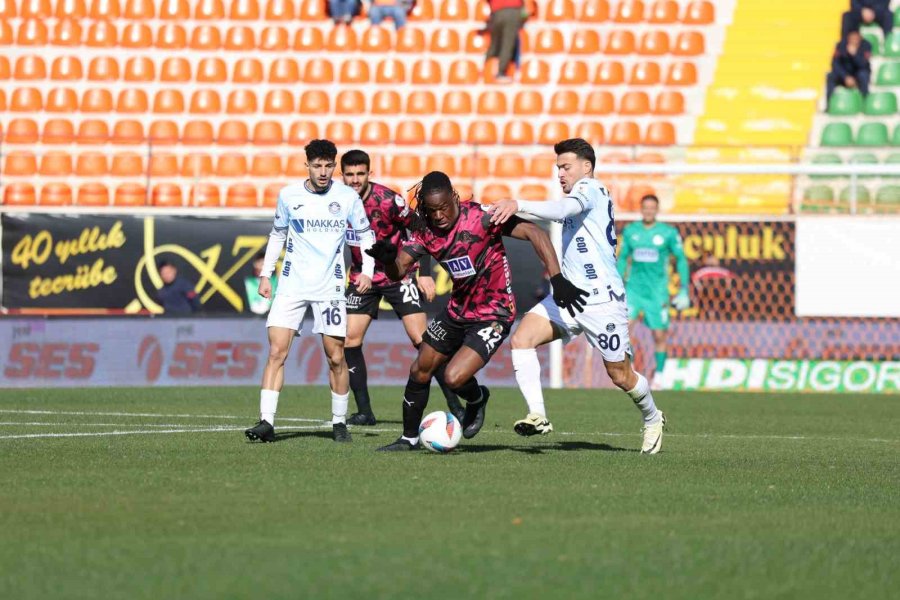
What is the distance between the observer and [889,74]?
26.2 metres

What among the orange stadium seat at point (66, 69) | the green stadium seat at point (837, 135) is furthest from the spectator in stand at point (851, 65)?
the orange stadium seat at point (66, 69)

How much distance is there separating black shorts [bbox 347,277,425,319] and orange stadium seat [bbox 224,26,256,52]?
48.0 feet

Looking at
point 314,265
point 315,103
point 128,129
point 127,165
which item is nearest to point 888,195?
→ point 315,103

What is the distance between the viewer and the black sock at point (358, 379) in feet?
42.4

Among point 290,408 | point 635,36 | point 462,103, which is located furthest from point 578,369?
point 635,36

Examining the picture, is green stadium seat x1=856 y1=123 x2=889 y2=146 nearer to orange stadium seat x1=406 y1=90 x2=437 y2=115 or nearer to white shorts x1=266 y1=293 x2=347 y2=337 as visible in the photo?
orange stadium seat x1=406 y1=90 x2=437 y2=115

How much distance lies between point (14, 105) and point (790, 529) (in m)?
21.4

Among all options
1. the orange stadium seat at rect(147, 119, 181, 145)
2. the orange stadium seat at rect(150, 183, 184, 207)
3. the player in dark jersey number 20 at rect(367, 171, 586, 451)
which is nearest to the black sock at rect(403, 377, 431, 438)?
the player in dark jersey number 20 at rect(367, 171, 586, 451)

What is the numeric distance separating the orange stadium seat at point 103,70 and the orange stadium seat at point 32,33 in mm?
1063

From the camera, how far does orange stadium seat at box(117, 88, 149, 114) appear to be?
2581 cm

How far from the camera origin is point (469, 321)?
9.87 m

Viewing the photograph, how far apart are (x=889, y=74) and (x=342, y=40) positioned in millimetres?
9613

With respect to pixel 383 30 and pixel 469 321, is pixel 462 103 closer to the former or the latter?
pixel 383 30

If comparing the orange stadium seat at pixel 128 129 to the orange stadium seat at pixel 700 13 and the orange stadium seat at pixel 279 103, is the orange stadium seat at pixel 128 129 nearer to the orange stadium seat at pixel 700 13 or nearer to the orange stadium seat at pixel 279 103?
the orange stadium seat at pixel 279 103
